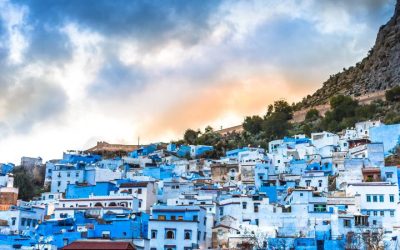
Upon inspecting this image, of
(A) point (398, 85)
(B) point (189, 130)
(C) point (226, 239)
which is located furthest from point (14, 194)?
(A) point (398, 85)

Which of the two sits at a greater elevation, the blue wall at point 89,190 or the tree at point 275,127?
the tree at point 275,127

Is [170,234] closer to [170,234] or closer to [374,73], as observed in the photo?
[170,234]

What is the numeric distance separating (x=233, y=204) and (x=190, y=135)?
3982 centimetres

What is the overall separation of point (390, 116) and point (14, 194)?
132 ft

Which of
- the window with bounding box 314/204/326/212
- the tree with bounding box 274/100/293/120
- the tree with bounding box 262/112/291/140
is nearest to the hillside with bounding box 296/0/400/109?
the tree with bounding box 274/100/293/120

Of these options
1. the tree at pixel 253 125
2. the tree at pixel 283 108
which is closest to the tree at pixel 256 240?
the tree at pixel 253 125

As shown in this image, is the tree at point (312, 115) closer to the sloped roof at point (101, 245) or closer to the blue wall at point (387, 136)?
the blue wall at point (387, 136)

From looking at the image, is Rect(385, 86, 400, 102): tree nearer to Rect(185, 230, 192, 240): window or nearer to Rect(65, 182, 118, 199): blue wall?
Rect(65, 182, 118, 199): blue wall

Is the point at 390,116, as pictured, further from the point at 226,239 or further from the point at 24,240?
the point at 24,240

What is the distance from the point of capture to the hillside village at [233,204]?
3784cm

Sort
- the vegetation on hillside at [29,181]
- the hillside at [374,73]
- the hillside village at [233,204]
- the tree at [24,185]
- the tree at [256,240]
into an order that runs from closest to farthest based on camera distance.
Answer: the tree at [256,240]
the hillside village at [233,204]
the tree at [24,185]
the vegetation on hillside at [29,181]
the hillside at [374,73]

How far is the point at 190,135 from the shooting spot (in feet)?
268

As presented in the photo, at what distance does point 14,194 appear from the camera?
1962 inches

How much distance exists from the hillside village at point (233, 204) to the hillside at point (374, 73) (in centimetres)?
3072
